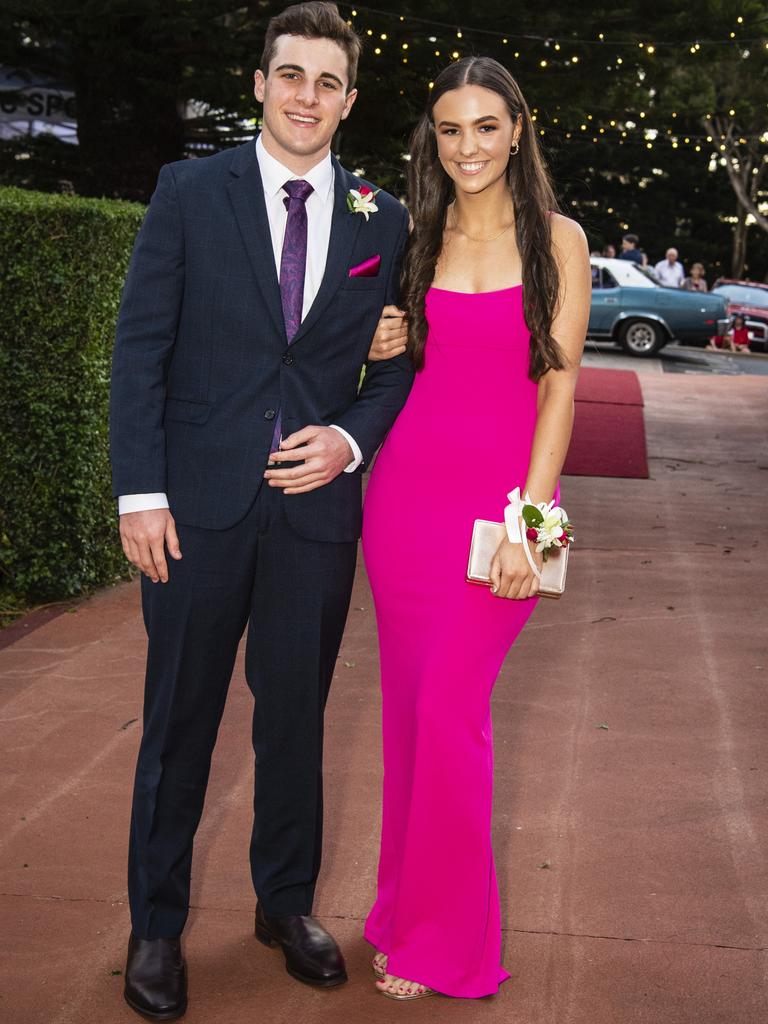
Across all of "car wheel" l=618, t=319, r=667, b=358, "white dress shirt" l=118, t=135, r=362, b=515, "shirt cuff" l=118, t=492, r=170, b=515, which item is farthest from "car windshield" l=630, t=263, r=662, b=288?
"shirt cuff" l=118, t=492, r=170, b=515

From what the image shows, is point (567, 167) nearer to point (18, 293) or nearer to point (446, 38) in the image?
point (446, 38)

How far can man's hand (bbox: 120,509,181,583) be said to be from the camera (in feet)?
10.6

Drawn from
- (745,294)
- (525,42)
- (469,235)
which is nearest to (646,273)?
(745,294)

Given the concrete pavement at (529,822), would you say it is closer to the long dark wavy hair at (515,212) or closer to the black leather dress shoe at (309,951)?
the black leather dress shoe at (309,951)

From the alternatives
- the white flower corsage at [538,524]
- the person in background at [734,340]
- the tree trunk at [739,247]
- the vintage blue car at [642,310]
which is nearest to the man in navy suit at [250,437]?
the white flower corsage at [538,524]

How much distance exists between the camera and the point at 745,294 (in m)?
28.5

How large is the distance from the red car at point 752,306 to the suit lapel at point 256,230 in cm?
2519

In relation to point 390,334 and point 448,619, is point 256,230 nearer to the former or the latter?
point 390,334

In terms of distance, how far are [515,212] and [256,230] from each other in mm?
647

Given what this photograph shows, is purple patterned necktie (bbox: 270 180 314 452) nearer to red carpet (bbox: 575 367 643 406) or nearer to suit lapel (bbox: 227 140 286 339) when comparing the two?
suit lapel (bbox: 227 140 286 339)

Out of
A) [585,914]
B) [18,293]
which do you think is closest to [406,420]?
[585,914]

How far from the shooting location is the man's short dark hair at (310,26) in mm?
3297

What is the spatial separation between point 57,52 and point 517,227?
12955 millimetres

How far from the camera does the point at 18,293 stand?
6.61m
